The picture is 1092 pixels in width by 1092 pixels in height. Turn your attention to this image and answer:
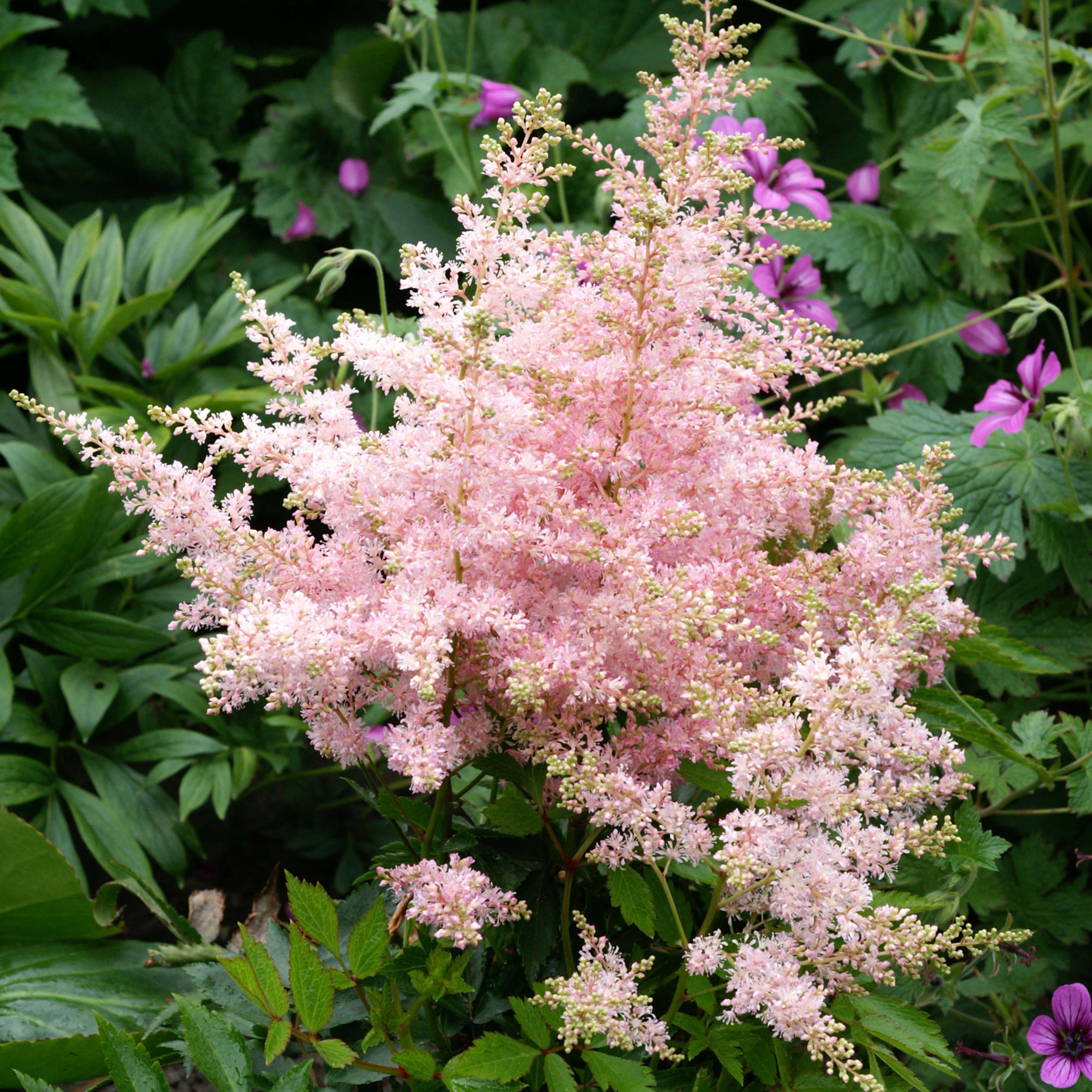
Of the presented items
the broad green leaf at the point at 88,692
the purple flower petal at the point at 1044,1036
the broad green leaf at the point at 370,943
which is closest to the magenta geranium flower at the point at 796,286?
the purple flower petal at the point at 1044,1036

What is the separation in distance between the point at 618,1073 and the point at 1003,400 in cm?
85

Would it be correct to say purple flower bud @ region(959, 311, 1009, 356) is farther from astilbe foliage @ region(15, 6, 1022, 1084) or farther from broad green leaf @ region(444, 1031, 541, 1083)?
broad green leaf @ region(444, 1031, 541, 1083)

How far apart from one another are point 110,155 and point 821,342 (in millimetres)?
1882

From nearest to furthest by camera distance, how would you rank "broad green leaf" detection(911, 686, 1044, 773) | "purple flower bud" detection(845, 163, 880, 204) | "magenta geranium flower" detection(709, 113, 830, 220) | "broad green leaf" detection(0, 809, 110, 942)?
1. "broad green leaf" detection(911, 686, 1044, 773)
2. "broad green leaf" detection(0, 809, 110, 942)
3. "magenta geranium flower" detection(709, 113, 830, 220)
4. "purple flower bud" detection(845, 163, 880, 204)

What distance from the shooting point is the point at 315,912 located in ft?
2.26

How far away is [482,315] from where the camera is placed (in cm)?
60

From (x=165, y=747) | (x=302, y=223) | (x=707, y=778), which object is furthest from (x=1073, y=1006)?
(x=302, y=223)

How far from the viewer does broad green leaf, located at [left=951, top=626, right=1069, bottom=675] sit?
2.82 ft

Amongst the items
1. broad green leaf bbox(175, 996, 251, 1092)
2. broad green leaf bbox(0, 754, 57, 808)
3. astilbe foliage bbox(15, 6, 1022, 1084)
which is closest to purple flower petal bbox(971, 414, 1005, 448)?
astilbe foliage bbox(15, 6, 1022, 1084)

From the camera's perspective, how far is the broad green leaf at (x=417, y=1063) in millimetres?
645

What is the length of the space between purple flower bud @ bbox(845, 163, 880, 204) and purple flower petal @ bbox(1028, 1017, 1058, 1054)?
1212 millimetres

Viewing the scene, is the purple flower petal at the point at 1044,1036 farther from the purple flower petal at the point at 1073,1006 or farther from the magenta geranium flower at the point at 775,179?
the magenta geranium flower at the point at 775,179

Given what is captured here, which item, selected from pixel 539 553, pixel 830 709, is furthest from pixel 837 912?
pixel 539 553

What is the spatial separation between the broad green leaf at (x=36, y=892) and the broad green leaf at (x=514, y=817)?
65cm
